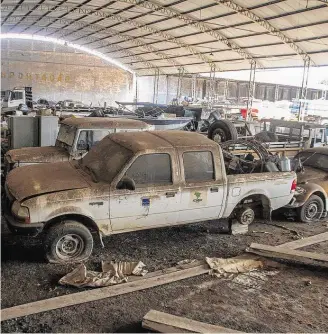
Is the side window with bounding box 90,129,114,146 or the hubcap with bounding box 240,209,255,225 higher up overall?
the side window with bounding box 90,129,114,146

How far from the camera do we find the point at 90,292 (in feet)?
14.6

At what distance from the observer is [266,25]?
62.2 ft

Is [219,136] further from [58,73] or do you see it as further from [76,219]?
[58,73]

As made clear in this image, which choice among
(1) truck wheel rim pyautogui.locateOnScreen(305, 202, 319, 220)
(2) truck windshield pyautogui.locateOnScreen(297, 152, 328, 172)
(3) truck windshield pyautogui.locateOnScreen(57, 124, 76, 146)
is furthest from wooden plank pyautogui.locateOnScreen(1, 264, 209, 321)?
(2) truck windshield pyautogui.locateOnScreen(297, 152, 328, 172)

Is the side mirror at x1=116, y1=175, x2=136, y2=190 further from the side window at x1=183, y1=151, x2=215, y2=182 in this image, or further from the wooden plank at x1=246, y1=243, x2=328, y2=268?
the wooden plank at x1=246, y1=243, x2=328, y2=268

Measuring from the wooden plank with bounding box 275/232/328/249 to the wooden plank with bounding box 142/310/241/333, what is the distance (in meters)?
2.80

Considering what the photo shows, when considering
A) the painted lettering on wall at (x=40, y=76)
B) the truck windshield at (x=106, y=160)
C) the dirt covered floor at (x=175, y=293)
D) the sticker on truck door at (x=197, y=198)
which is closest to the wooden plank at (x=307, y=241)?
the dirt covered floor at (x=175, y=293)

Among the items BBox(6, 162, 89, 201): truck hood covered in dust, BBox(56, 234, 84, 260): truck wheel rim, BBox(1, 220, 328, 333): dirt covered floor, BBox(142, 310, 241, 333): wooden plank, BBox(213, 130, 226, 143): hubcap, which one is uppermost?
BBox(213, 130, 226, 143): hubcap

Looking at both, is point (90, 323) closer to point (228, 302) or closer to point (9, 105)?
point (228, 302)

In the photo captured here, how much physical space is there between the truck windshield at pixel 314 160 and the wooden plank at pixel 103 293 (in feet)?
15.7

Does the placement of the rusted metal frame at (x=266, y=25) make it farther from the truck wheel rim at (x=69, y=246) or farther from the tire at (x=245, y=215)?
the truck wheel rim at (x=69, y=246)

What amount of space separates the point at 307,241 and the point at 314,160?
121 inches

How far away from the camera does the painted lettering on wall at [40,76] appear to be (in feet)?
107

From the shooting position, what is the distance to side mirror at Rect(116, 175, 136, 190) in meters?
5.08
